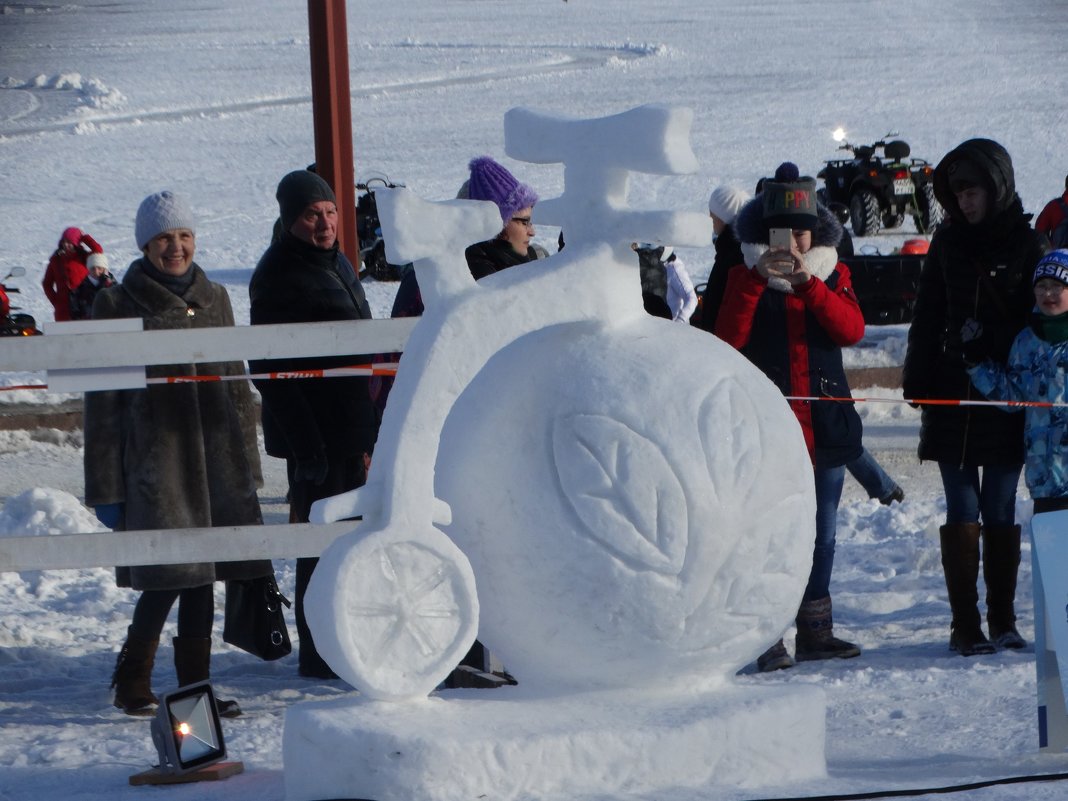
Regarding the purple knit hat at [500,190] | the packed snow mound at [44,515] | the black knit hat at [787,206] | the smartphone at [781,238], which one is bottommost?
the packed snow mound at [44,515]

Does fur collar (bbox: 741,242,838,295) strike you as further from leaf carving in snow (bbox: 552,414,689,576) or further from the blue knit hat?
leaf carving in snow (bbox: 552,414,689,576)

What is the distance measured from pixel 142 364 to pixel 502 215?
1.47 metres

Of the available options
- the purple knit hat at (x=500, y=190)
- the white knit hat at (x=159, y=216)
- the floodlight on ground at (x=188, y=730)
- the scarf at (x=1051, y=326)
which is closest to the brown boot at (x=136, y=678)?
the floodlight on ground at (x=188, y=730)

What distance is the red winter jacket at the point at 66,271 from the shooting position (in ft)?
48.2

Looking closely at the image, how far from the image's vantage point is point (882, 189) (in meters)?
20.7

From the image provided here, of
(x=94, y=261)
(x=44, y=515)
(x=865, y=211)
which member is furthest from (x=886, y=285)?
(x=44, y=515)

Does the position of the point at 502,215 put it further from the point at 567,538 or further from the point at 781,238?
the point at 567,538

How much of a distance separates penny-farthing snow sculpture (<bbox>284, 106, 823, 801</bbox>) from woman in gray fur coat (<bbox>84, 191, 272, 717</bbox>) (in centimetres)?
156

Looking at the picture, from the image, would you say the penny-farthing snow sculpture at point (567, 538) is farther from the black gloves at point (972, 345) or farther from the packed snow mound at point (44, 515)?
the packed snow mound at point (44, 515)

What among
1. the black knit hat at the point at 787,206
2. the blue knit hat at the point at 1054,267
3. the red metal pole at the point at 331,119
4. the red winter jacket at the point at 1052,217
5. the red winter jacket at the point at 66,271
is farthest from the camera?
the red winter jacket at the point at 66,271

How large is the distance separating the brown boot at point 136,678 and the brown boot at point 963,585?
2799 millimetres

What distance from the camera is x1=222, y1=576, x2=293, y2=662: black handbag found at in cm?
578

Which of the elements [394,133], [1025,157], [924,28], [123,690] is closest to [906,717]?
[123,690]

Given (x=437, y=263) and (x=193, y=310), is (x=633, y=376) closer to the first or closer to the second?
(x=437, y=263)
